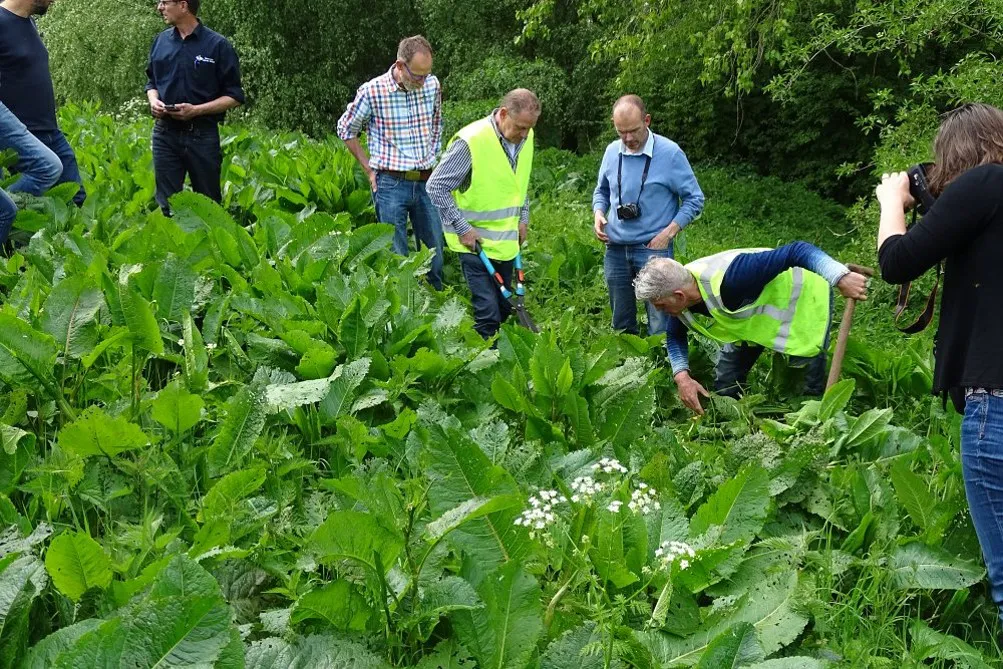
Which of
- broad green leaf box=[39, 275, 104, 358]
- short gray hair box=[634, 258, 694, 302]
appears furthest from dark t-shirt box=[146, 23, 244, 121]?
broad green leaf box=[39, 275, 104, 358]

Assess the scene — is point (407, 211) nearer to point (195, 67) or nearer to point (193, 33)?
point (195, 67)

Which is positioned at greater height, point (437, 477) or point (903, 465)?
point (437, 477)

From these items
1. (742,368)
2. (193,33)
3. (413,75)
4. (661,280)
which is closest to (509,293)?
(742,368)

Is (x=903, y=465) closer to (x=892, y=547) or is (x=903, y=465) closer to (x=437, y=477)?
(x=892, y=547)

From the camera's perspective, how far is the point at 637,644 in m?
2.59

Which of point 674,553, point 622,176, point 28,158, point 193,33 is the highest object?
point 193,33

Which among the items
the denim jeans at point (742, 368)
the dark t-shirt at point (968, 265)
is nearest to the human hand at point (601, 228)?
the denim jeans at point (742, 368)

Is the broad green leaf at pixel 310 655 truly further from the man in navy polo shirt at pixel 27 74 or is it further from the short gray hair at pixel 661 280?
the man in navy polo shirt at pixel 27 74

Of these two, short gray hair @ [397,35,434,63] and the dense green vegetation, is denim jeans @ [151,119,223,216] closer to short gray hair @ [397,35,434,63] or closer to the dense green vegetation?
short gray hair @ [397,35,434,63]

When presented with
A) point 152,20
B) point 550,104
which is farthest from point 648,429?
point 152,20

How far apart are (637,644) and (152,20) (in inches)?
1058

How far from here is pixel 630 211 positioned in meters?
6.65

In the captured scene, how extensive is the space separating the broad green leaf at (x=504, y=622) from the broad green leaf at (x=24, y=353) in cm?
192

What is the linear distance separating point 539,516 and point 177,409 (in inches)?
49.5
